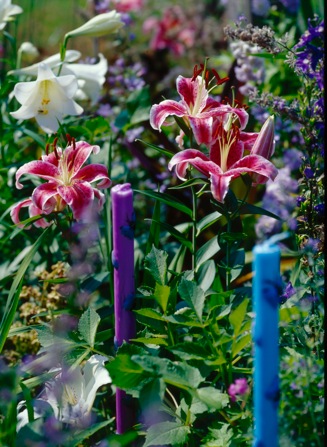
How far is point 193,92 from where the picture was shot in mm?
1413

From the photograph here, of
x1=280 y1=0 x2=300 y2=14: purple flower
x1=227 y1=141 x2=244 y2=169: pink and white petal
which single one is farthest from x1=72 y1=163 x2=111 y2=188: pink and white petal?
x1=280 y1=0 x2=300 y2=14: purple flower

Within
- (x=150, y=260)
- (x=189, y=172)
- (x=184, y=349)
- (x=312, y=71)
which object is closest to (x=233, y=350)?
(x=184, y=349)

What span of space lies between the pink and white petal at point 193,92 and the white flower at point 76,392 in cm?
46

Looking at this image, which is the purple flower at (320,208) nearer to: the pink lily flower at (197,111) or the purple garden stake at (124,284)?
the pink lily flower at (197,111)

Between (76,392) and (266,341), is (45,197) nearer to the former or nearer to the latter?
(76,392)

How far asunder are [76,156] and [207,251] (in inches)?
12.0

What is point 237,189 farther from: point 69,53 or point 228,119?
point 228,119

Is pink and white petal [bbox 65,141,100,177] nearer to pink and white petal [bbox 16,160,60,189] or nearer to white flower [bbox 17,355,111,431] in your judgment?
pink and white petal [bbox 16,160,60,189]

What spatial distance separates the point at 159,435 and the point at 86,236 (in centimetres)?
35

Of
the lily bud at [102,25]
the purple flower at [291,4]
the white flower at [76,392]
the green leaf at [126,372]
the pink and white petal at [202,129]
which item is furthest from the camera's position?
the purple flower at [291,4]

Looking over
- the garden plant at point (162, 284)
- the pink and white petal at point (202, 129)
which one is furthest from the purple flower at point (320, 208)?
the pink and white petal at point (202, 129)

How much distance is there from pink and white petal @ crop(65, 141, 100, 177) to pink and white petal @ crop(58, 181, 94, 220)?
42mm

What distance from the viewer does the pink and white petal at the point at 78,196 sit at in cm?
135

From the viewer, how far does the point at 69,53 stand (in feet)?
6.35
